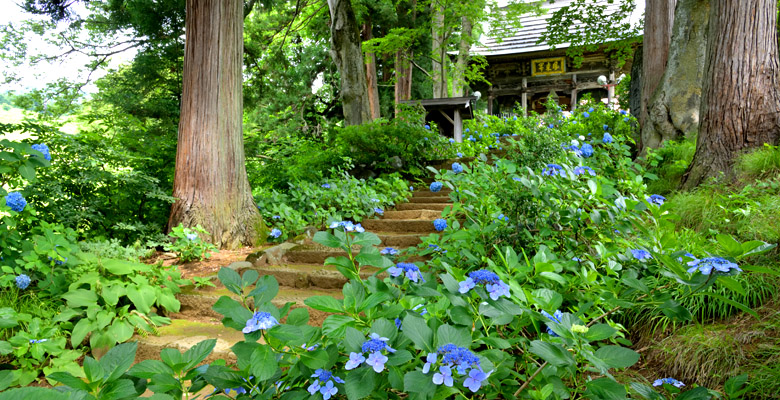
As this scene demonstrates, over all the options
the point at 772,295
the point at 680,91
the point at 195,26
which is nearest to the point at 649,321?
the point at 772,295

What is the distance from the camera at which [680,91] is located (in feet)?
19.6

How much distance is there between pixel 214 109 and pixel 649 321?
15.7ft

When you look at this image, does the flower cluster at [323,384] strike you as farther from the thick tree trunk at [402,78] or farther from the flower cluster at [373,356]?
the thick tree trunk at [402,78]

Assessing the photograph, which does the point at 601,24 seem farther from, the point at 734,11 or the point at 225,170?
the point at 225,170

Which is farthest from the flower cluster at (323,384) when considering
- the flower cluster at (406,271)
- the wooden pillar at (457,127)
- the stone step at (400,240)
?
the wooden pillar at (457,127)

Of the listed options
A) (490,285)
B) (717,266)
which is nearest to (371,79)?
(490,285)

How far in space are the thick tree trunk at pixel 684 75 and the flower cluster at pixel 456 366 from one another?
6204mm

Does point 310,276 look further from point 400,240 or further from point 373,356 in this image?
point 373,356

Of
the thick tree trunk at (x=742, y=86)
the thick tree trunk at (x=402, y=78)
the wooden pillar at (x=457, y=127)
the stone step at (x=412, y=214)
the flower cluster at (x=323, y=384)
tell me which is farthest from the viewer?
the thick tree trunk at (x=402, y=78)

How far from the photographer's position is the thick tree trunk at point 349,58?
9266 mm

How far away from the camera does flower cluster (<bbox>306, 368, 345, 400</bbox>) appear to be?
1072 mm

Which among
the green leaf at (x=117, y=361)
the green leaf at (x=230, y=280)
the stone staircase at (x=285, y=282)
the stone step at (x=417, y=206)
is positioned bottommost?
the stone staircase at (x=285, y=282)

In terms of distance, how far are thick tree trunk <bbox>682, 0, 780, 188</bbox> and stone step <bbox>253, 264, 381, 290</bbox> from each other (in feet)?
12.1

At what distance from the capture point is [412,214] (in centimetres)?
579
